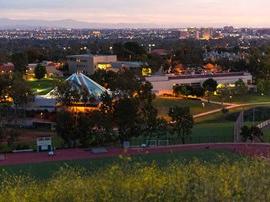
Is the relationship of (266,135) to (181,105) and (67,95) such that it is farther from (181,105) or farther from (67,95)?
(181,105)

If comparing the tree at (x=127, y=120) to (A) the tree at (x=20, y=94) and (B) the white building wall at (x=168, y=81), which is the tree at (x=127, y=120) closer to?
(A) the tree at (x=20, y=94)

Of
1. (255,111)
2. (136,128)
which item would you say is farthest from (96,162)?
(255,111)

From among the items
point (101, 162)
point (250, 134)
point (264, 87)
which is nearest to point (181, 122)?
point (250, 134)

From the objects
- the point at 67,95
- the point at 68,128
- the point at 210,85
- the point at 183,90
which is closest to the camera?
the point at 68,128

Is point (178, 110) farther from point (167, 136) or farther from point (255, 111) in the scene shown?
point (255, 111)

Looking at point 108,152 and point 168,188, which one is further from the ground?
point 168,188

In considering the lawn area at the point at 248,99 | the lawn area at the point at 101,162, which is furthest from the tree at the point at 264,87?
the lawn area at the point at 101,162

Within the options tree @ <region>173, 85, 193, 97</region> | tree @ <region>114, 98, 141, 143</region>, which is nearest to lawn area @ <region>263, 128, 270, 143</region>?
tree @ <region>114, 98, 141, 143</region>

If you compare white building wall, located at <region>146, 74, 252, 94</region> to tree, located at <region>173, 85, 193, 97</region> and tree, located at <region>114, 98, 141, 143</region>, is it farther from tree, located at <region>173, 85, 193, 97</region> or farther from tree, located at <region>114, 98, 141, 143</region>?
tree, located at <region>114, 98, 141, 143</region>

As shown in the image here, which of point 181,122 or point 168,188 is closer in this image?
point 168,188
